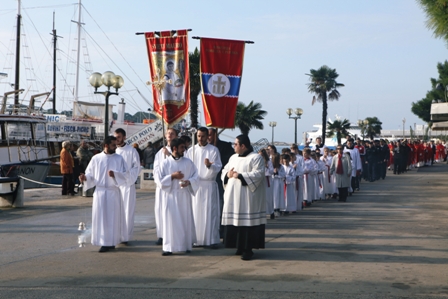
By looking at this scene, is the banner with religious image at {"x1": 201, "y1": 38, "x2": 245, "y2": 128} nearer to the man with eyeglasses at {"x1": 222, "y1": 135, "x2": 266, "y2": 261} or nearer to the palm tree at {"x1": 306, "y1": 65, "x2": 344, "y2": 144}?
the man with eyeglasses at {"x1": 222, "y1": 135, "x2": 266, "y2": 261}

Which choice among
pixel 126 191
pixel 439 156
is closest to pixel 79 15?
pixel 439 156

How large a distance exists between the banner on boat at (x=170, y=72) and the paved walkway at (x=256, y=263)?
94.5 inches

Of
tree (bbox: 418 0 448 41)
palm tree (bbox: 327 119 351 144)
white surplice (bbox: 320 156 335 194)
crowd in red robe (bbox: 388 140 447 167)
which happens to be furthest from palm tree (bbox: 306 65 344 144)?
tree (bbox: 418 0 448 41)

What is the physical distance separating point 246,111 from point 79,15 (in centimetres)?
1348

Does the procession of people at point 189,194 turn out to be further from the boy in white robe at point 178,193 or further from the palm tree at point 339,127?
the palm tree at point 339,127

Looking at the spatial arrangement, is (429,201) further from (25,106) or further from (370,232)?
(25,106)

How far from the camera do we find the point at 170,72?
1289 centimetres

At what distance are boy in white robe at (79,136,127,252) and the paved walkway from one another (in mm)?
345

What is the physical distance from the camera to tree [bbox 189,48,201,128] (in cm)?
3050

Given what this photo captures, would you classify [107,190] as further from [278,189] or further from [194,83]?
[194,83]

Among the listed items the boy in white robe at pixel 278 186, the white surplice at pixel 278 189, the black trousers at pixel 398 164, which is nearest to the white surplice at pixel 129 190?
the boy in white robe at pixel 278 186

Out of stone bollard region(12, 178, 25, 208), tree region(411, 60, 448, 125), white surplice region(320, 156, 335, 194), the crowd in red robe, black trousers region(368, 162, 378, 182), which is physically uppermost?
tree region(411, 60, 448, 125)

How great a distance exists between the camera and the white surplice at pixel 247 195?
31.0 feet

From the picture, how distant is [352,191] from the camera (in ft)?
73.7
